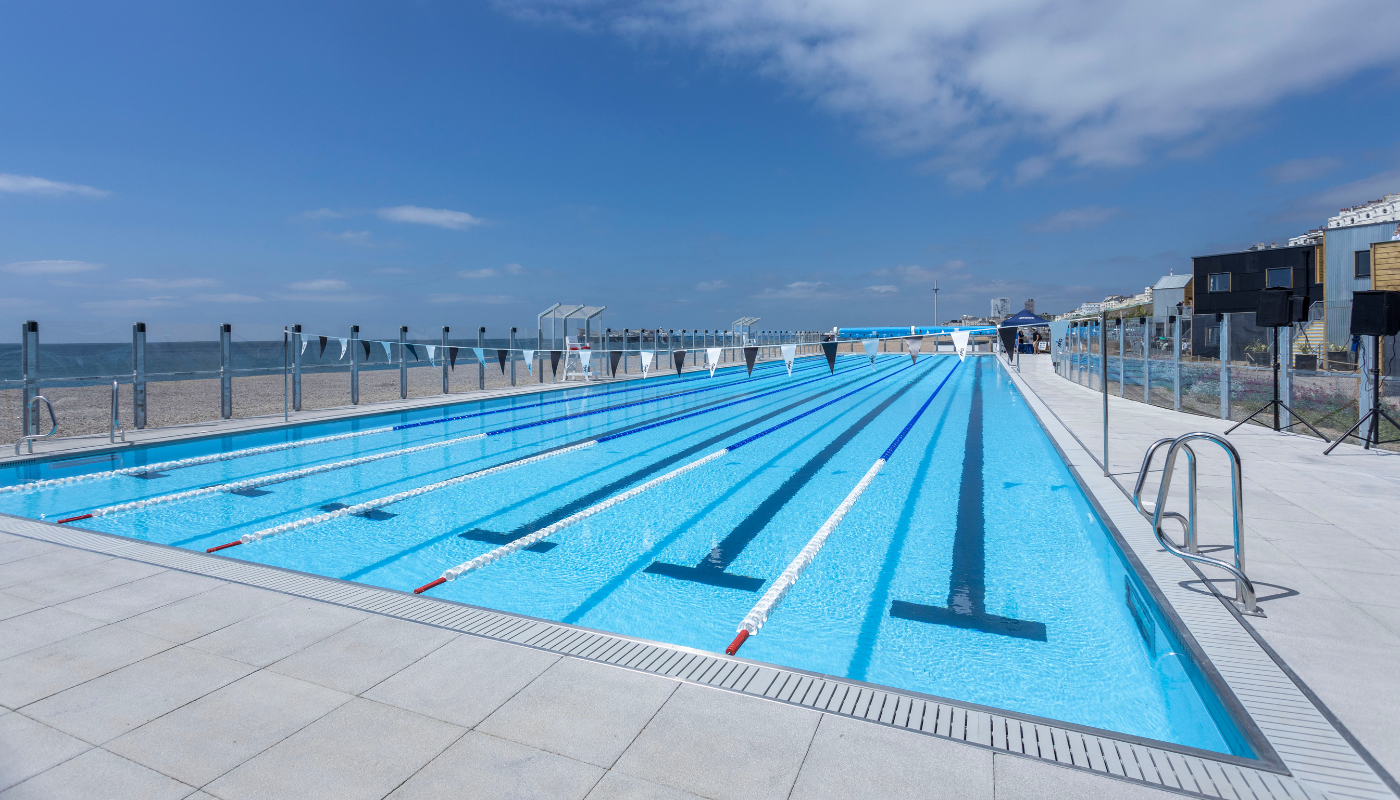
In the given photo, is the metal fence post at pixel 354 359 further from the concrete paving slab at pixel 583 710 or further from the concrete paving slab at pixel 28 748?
the concrete paving slab at pixel 583 710

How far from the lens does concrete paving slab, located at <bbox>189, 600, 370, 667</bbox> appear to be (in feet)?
8.82

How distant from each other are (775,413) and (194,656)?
34.8 ft

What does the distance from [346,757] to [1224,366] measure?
1056cm

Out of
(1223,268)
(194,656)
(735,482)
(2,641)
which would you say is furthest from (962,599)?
(1223,268)

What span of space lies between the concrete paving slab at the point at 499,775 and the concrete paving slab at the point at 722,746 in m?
0.16

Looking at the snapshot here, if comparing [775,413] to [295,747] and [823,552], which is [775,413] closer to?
[823,552]

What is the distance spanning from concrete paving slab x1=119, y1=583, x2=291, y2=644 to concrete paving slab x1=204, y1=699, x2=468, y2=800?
1.16m

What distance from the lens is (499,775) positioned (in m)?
1.92

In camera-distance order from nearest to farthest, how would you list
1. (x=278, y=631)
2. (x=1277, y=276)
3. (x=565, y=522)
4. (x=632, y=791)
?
(x=632, y=791), (x=278, y=631), (x=565, y=522), (x=1277, y=276)

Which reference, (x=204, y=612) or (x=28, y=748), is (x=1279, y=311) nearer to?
(x=204, y=612)

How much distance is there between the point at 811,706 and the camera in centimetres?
229

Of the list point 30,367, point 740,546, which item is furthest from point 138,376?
point 740,546

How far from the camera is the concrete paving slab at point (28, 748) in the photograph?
1943mm

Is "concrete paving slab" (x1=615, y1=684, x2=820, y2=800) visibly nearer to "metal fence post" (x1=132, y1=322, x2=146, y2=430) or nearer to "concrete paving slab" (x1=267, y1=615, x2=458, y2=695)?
"concrete paving slab" (x1=267, y1=615, x2=458, y2=695)
